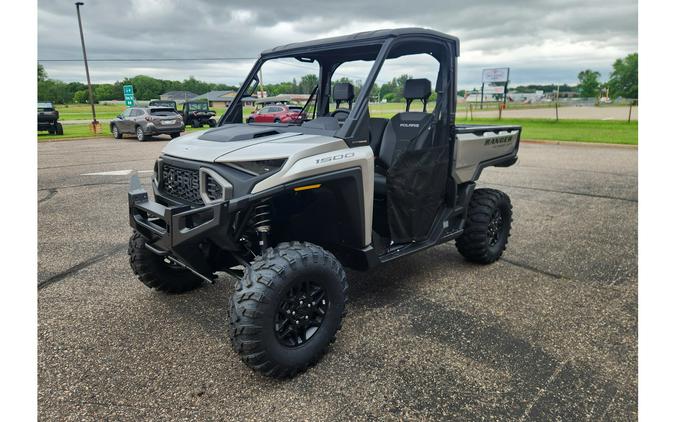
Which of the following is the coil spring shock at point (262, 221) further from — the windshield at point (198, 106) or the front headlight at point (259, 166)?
the windshield at point (198, 106)

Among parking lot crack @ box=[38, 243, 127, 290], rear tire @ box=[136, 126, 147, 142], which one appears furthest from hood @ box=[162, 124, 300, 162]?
rear tire @ box=[136, 126, 147, 142]

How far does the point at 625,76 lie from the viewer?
2670 inches

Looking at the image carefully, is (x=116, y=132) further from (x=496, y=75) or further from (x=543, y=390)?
(x=496, y=75)

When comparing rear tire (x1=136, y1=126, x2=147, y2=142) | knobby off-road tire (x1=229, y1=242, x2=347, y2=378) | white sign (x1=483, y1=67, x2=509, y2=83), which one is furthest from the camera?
white sign (x1=483, y1=67, x2=509, y2=83)

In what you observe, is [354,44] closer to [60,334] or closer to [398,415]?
[398,415]

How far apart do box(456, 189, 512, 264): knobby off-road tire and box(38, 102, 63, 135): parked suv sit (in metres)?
22.2

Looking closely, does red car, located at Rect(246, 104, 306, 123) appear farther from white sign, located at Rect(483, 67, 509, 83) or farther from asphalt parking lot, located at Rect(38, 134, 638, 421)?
white sign, located at Rect(483, 67, 509, 83)

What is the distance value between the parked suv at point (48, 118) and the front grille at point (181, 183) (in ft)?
70.8

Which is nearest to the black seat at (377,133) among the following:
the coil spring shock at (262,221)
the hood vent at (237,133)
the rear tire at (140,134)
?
the hood vent at (237,133)

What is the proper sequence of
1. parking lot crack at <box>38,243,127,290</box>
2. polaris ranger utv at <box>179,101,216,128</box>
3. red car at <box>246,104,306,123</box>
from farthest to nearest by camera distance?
polaris ranger utv at <box>179,101,216,128</box> → parking lot crack at <box>38,243,127,290</box> → red car at <box>246,104,306,123</box>

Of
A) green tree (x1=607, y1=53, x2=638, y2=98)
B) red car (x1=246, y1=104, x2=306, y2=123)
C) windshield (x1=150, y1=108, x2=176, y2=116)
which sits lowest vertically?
red car (x1=246, y1=104, x2=306, y2=123)

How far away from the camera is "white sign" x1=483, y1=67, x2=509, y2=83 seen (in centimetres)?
4784

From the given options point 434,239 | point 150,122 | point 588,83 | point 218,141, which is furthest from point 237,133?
point 588,83

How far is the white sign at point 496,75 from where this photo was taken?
47.8 metres
